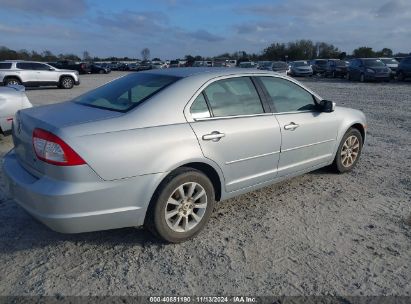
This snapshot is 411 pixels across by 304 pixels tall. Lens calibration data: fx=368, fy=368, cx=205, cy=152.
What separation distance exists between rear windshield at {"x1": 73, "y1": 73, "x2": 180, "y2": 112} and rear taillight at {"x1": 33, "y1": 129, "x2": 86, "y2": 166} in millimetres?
672

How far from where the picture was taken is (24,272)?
2980mm

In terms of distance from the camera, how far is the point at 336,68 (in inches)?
1166

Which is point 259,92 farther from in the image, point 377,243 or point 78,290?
point 78,290

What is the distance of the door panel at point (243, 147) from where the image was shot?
137 inches

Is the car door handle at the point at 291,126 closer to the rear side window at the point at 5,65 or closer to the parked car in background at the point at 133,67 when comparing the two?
the rear side window at the point at 5,65

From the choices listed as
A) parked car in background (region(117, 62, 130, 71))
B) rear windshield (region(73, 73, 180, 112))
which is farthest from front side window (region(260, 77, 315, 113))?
parked car in background (region(117, 62, 130, 71))

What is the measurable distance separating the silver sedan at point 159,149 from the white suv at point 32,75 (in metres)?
17.3

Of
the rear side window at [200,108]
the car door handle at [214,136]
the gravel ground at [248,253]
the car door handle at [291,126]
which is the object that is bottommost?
the gravel ground at [248,253]

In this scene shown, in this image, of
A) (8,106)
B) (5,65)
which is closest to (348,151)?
(8,106)

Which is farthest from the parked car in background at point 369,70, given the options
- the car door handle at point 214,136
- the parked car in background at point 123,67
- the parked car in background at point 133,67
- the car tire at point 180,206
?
the parked car in background at point 123,67

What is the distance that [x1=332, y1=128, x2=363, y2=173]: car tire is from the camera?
17.0ft

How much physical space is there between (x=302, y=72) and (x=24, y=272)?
32515 mm

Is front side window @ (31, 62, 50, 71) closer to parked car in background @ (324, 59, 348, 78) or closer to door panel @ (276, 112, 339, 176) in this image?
door panel @ (276, 112, 339, 176)

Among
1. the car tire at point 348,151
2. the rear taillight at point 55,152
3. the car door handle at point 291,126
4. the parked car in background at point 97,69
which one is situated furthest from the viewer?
the parked car in background at point 97,69
